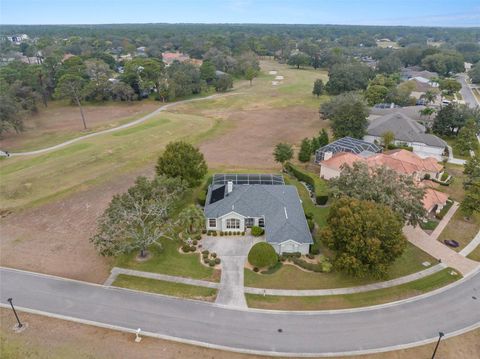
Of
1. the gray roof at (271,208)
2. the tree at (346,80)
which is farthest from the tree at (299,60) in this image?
the gray roof at (271,208)

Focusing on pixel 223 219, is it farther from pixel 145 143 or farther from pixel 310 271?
pixel 145 143

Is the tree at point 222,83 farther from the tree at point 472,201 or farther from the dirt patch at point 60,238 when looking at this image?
the tree at point 472,201

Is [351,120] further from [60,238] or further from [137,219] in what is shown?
[60,238]

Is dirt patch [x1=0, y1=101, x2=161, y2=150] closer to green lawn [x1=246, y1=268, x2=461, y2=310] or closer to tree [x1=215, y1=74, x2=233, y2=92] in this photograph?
tree [x1=215, y1=74, x2=233, y2=92]

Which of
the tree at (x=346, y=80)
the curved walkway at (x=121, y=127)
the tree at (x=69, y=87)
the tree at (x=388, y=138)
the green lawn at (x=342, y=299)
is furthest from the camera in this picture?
the tree at (x=346, y=80)

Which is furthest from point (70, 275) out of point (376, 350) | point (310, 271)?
point (376, 350)

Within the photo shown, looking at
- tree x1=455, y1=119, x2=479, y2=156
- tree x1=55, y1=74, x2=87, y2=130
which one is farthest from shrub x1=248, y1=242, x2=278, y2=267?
tree x1=55, y1=74, x2=87, y2=130
